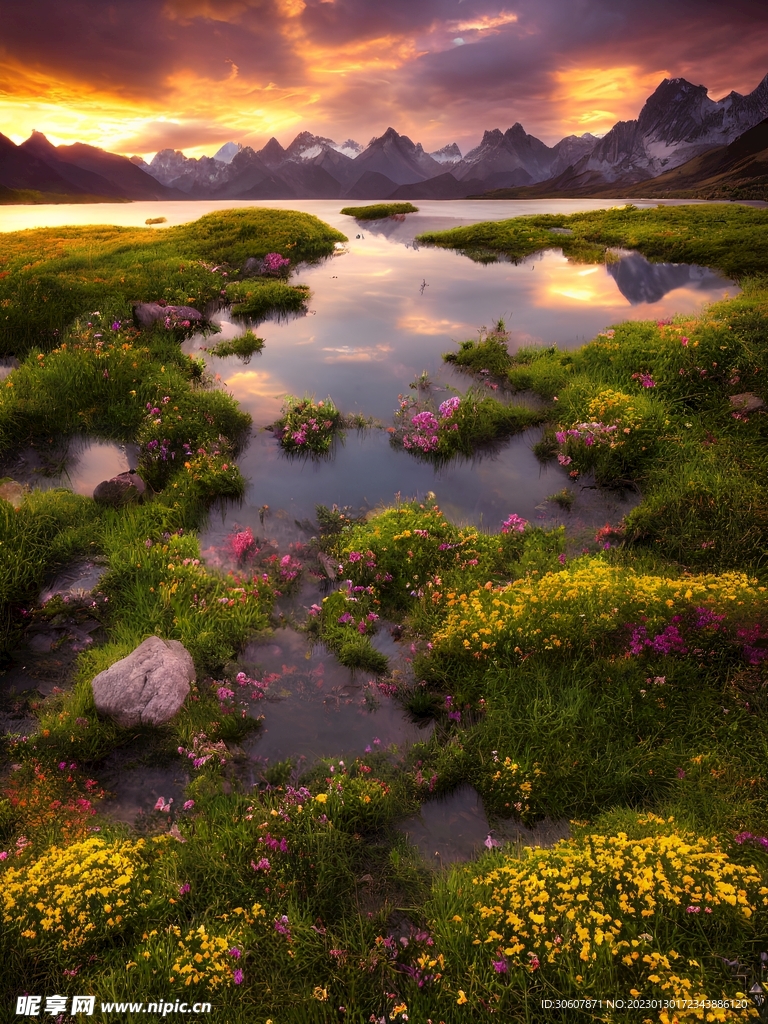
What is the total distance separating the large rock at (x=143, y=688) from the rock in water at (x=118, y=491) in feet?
13.6

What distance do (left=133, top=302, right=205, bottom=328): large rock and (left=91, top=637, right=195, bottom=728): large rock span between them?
13.6 meters

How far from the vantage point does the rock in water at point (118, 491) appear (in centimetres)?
968

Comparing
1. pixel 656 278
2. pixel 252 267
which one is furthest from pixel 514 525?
pixel 252 267

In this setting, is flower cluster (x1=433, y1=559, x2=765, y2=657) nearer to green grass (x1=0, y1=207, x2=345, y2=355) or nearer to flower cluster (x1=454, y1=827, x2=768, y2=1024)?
flower cluster (x1=454, y1=827, x2=768, y2=1024)

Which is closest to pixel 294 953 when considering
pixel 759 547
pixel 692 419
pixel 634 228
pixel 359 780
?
pixel 359 780

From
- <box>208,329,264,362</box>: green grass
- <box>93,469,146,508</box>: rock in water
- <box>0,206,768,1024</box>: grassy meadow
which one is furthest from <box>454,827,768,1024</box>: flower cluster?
<box>208,329,264,362</box>: green grass

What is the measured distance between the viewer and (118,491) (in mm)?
9727

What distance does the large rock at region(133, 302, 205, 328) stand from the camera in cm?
1669

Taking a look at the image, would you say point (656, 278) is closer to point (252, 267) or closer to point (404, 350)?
point (404, 350)

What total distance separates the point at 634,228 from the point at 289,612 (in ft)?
107

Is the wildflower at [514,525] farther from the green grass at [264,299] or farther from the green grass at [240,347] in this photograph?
the green grass at [264,299]

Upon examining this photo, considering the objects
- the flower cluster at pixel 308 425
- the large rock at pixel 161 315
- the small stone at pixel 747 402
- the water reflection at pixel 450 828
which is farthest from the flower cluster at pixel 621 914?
the large rock at pixel 161 315

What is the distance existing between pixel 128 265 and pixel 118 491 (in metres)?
16.7

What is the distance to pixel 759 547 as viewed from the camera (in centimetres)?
806
